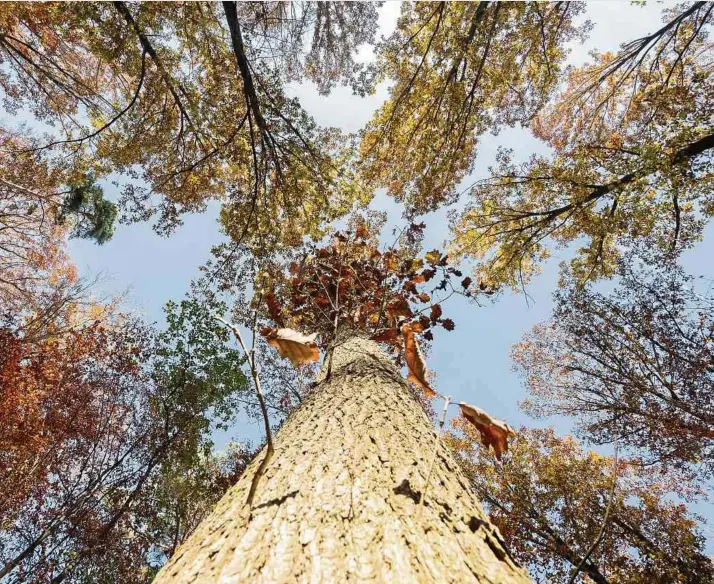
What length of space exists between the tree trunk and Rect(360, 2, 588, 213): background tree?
6712 mm

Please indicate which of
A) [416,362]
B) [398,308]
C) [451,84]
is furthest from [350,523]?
[451,84]

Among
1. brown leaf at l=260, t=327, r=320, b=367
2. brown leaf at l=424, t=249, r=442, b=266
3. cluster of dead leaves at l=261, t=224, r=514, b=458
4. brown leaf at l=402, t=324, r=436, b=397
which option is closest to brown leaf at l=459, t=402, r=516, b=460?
brown leaf at l=402, t=324, r=436, b=397

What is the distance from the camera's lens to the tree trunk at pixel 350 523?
3.30 feet

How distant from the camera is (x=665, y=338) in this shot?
26.7 feet

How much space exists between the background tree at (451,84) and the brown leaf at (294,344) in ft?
20.6

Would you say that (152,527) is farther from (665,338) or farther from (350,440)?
(665,338)

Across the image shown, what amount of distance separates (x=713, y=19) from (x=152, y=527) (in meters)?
17.4

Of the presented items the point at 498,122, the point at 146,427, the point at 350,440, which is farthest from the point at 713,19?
the point at 146,427

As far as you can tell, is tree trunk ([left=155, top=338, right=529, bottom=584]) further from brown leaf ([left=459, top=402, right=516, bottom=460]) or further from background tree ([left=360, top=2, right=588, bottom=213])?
background tree ([left=360, top=2, right=588, bottom=213])

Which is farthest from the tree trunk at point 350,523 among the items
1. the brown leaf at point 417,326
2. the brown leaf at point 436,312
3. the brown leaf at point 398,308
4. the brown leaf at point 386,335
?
the brown leaf at point 398,308

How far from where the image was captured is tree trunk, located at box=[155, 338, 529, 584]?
3.30ft

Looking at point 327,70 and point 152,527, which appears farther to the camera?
point 152,527

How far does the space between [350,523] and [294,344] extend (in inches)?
41.8

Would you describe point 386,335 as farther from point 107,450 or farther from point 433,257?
point 107,450
